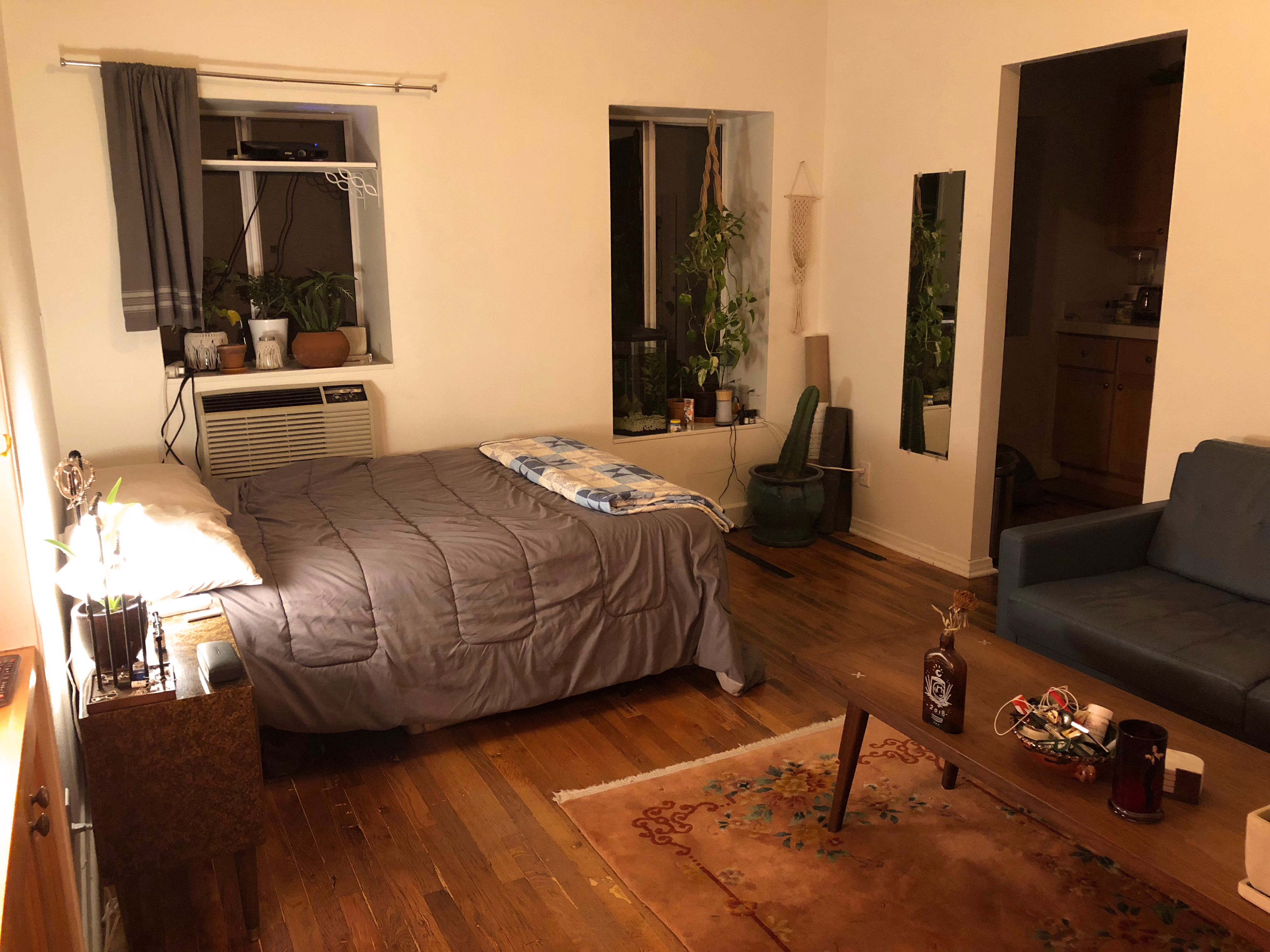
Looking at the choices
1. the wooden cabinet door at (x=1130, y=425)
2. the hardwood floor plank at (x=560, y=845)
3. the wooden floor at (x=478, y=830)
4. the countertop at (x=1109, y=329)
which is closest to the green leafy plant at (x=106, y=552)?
the wooden floor at (x=478, y=830)

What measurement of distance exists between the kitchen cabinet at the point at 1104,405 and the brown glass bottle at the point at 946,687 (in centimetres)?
350

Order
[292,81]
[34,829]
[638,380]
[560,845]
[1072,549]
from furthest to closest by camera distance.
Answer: [638,380]
[292,81]
[1072,549]
[560,845]
[34,829]

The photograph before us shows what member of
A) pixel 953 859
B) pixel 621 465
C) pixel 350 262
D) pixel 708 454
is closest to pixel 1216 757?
pixel 953 859

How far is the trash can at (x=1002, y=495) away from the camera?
4504mm

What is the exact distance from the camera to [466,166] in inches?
163

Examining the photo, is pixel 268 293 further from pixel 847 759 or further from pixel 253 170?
pixel 847 759

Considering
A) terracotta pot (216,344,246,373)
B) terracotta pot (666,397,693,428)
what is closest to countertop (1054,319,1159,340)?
terracotta pot (666,397,693,428)

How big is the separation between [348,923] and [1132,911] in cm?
172

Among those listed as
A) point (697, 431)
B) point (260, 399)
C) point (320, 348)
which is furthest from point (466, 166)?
point (697, 431)

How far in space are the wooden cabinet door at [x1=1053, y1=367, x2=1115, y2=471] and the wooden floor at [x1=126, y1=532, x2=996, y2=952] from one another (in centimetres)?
216

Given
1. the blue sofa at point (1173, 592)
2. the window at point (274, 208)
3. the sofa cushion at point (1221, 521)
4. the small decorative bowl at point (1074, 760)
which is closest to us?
the small decorative bowl at point (1074, 760)

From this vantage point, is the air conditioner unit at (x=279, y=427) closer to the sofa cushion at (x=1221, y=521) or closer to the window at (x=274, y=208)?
the window at (x=274, y=208)

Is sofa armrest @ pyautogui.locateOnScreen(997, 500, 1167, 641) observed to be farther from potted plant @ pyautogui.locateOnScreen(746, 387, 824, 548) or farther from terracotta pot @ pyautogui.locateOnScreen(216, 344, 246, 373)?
terracotta pot @ pyautogui.locateOnScreen(216, 344, 246, 373)

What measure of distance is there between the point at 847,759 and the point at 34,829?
1.73 m
